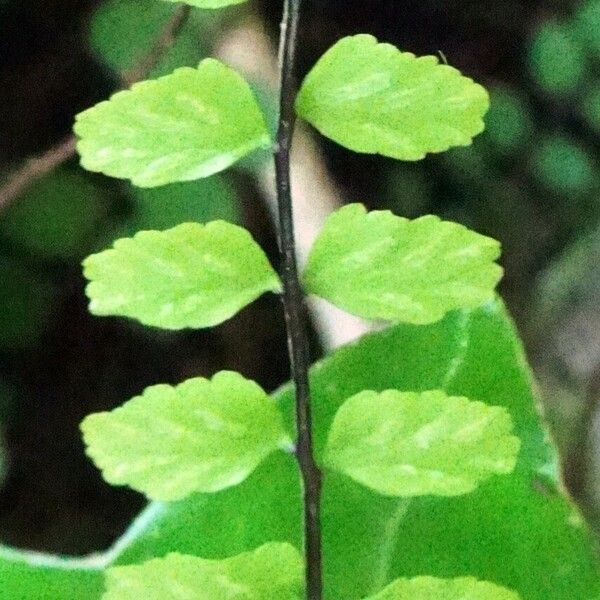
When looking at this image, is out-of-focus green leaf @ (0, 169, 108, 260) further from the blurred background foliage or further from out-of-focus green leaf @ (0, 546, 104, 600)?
out-of-focus green leaf @ (0, 546, 104, 600)

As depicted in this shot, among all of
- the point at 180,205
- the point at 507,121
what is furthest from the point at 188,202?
the point at 507,121

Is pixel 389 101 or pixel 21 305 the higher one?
pixel 389 101

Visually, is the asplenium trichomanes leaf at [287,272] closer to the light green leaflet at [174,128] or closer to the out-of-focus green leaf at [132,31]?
the light green leaflet at [174,128]

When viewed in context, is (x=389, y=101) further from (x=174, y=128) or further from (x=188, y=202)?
(x=188, y=202)

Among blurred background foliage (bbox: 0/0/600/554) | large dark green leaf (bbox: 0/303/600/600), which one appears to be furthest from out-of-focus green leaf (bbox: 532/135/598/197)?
large dark green leaf (bbox: 0/303/600/600)

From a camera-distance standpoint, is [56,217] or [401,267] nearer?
[401,267]

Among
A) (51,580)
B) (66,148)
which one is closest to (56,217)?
(66,148)

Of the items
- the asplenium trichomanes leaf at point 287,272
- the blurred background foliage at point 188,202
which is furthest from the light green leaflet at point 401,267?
the blurred background foliage at point 188,202

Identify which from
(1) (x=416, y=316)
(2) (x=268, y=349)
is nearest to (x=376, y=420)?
(1) (x=416, y=316)
